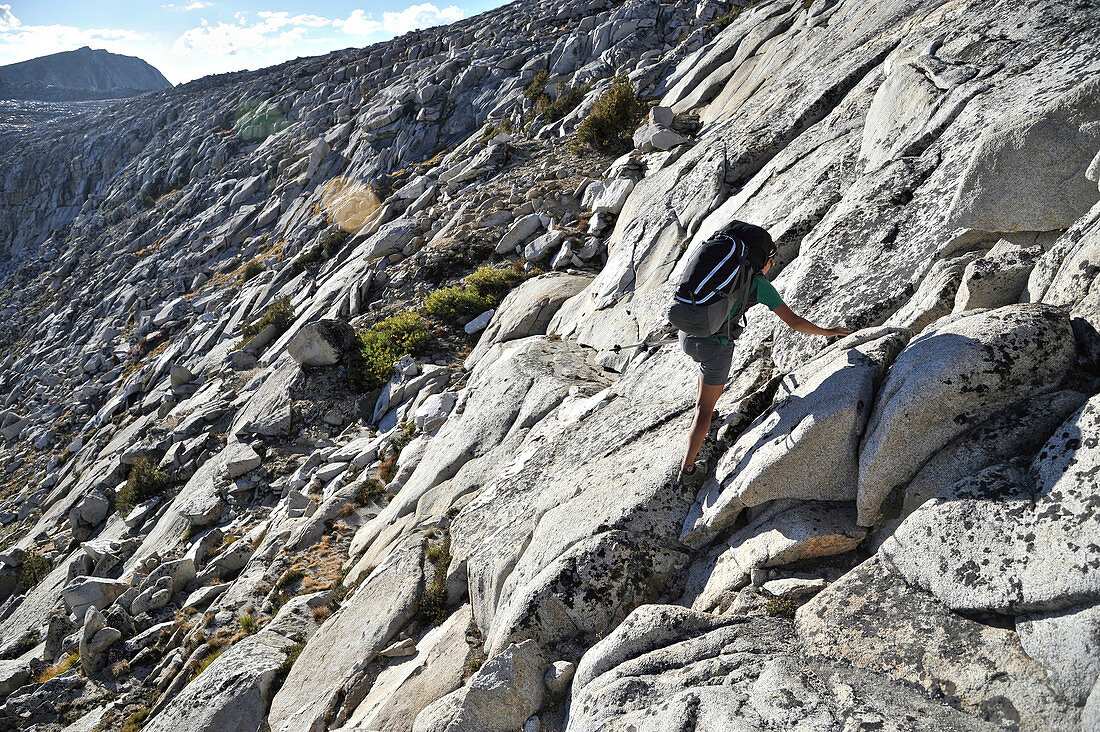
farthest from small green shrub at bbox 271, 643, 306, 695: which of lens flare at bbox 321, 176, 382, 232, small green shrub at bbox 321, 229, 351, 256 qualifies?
lens flare at bbox 321, 176, 382, 232

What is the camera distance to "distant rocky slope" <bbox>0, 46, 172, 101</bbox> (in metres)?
126

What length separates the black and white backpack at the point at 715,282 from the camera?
6.30 meters

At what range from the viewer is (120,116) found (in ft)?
246

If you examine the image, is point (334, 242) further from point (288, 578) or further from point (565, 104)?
point (288, 578)

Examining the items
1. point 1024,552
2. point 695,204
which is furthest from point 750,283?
point 695,204

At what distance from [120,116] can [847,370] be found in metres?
96.0

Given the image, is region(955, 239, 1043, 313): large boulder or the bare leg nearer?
region(955, 239, 1043, 313): large boulder

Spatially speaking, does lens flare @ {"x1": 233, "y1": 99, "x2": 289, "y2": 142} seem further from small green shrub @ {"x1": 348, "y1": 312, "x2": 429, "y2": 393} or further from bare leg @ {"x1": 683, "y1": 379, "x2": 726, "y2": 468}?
bare leg @ {"x1": 683, "y1": 379, "x2": 726, "y2": 468}

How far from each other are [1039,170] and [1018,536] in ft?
14.6

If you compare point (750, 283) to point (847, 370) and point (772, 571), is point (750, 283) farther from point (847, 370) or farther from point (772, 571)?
point (772, 571)

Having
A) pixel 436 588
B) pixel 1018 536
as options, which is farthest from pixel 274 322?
pixel 1018 536

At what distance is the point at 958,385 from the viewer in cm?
502

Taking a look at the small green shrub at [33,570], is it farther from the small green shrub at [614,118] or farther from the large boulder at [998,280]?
the small green shrub at [614,118]

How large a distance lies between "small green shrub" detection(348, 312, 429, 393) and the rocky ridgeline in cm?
11
